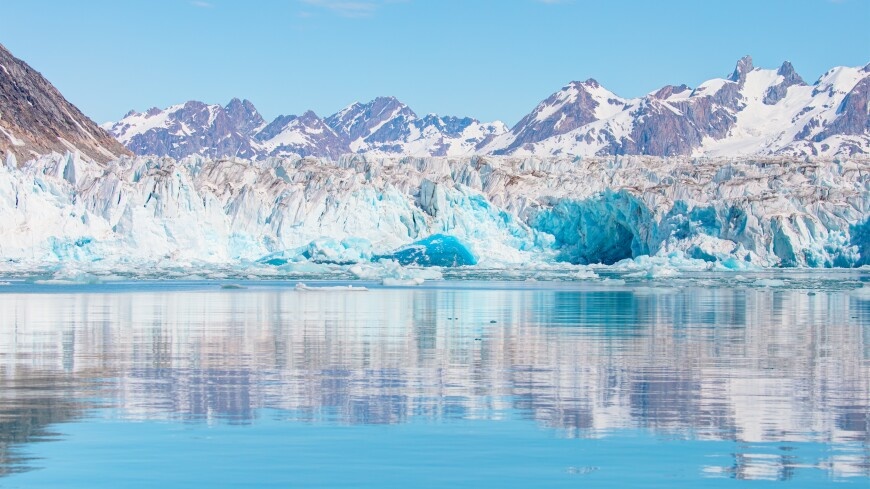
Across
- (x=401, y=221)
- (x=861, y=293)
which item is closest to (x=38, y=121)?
(x=401, y=221)

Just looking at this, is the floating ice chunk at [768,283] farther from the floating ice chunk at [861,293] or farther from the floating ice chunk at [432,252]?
the floating ice chunk at [432,252]

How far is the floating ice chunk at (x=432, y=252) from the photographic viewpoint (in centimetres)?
3662

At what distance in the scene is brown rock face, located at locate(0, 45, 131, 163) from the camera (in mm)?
91875

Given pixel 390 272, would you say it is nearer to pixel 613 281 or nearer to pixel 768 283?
pixel 613 281

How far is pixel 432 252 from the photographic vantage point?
3712cm

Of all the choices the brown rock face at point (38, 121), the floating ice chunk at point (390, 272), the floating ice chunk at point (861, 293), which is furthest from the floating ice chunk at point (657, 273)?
the brown rock face at point (38, 121)

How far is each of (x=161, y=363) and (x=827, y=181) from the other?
35.6 metres

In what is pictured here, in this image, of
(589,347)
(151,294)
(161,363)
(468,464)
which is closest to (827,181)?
(151,294)

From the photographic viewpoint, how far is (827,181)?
134 feet

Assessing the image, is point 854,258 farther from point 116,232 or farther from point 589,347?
point 589,347

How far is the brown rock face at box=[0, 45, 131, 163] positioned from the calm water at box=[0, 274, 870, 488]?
7822 centimetres

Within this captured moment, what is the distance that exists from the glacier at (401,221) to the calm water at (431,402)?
1835 centimetres

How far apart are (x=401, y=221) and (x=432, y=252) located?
7.17ft

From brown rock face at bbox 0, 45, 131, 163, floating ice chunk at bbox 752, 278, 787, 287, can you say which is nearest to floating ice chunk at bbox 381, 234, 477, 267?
floating ice chunk at bbox 752, 278, 787, 287
